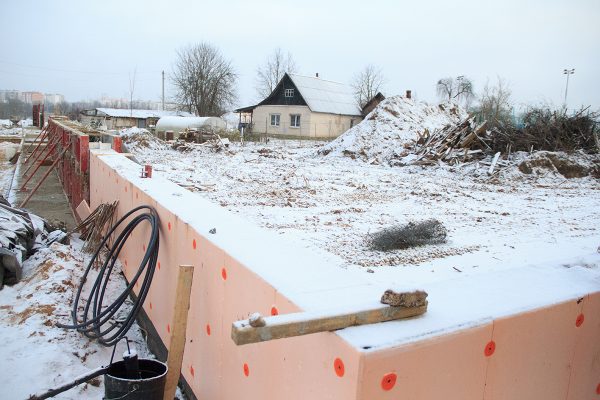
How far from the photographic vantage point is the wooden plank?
5.65 feet

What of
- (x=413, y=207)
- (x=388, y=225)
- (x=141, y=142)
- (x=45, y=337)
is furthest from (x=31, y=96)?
(x=45, y=337)

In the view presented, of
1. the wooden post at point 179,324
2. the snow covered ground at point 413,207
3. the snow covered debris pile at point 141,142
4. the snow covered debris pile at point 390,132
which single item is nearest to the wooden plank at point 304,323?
the wooden post at point 179,324

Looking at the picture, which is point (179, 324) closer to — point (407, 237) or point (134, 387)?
point (134, 387)

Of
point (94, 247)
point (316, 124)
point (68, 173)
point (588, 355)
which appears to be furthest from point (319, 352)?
point (316, 124)

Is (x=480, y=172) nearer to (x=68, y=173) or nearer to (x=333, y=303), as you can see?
(x=68, y=173)

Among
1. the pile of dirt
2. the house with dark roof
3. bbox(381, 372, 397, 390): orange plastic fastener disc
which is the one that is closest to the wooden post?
bbox(381, 372, 397, 390): orange plastic fastener disc

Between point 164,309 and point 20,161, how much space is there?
17790 millimetres

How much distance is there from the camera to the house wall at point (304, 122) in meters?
47.0

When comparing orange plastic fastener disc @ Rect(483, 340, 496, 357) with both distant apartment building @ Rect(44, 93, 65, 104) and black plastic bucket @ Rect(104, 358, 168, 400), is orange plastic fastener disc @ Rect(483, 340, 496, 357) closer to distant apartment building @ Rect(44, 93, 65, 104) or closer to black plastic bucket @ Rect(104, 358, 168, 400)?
black plastic bucket @ Rect(104, 358, 168, 400)

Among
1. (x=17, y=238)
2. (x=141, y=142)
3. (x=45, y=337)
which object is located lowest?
(x=45, y=337)

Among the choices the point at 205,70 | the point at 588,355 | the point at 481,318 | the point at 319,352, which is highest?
the point at 205,70

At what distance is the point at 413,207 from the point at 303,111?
37.8m

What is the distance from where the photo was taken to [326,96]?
50562 mm

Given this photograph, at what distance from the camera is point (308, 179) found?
15008 mm
